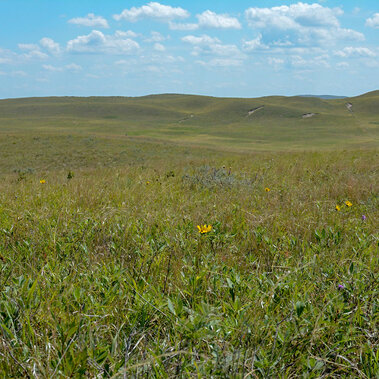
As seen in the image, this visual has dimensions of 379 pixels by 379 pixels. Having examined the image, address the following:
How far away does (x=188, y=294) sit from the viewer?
2314 millimetres

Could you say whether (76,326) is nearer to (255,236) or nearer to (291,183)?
(255,236)

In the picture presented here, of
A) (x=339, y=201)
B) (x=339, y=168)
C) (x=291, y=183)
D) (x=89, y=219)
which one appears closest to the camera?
(x=89, y=219)

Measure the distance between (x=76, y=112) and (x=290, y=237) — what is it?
359ft

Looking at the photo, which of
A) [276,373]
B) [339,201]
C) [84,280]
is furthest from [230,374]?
[339,201]

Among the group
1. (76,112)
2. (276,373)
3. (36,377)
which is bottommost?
(276,373)

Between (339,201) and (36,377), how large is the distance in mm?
4683

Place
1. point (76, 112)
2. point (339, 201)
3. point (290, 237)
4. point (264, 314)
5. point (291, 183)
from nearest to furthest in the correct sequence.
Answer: point (264, 314), point (290, 237), point (339, 201), point (291, 183), point (76, 112)

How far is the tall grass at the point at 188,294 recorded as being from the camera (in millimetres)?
1657

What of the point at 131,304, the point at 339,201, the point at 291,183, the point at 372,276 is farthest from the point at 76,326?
the point at 291,183

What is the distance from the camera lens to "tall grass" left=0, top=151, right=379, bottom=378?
65.2 inches

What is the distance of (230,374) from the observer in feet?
4.94

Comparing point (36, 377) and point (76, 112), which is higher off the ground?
point (76, 112)

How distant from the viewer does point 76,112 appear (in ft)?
348

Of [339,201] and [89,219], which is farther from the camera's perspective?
[339,201]
